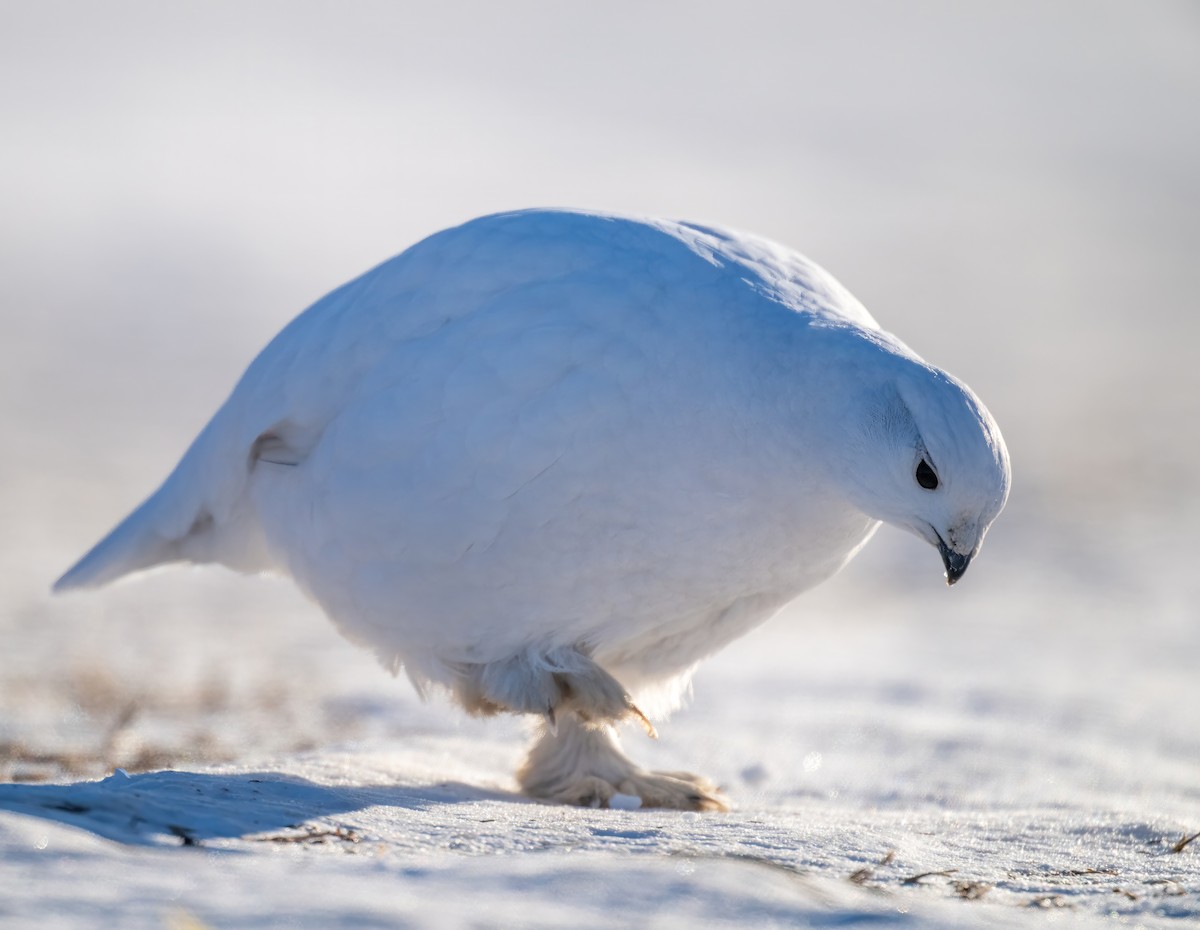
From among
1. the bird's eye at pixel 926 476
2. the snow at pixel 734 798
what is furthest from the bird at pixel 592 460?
the snow at pixel 734 798

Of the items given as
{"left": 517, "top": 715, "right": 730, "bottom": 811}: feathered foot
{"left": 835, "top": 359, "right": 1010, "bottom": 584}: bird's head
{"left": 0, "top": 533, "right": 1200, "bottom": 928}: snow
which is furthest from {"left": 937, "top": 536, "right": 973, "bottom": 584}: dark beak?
{"left": 517, "top": 715, "right": 730, "bottom": 811}: feathered foot

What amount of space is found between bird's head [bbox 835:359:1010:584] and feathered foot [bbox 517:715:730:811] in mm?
908

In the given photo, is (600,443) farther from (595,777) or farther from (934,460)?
(595,777)

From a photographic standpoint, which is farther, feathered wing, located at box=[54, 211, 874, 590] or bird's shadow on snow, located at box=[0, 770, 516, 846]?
feathered wing, located at box=[54, 211, 874, 590]

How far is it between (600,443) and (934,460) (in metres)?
0.69

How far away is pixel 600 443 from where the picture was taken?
304 cm

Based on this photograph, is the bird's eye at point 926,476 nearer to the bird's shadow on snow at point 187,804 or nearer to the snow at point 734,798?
the snow at point 734,798

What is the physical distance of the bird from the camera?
3053mm

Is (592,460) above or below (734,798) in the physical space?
above

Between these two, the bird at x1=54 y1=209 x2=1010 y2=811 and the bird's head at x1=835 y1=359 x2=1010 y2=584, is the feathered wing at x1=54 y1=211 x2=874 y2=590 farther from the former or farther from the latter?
the bird's head at x1=835 y1=359 x2=1010 y2=584

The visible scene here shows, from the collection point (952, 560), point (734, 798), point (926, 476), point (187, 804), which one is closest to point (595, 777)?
point (734, 798)

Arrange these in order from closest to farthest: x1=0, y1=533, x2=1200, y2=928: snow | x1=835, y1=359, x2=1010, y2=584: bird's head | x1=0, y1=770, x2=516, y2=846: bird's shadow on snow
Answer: x1=0, y1=533, x2=1200, y2=928: snow → x1=0, y1=770, x2=516, y2=846: bird's shadow on snow → x1=835, y1=359, x2=1010, y2=584: bird's head

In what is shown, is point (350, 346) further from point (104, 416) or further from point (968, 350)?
point (968, 350)

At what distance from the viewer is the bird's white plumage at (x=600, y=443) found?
10.0ft
